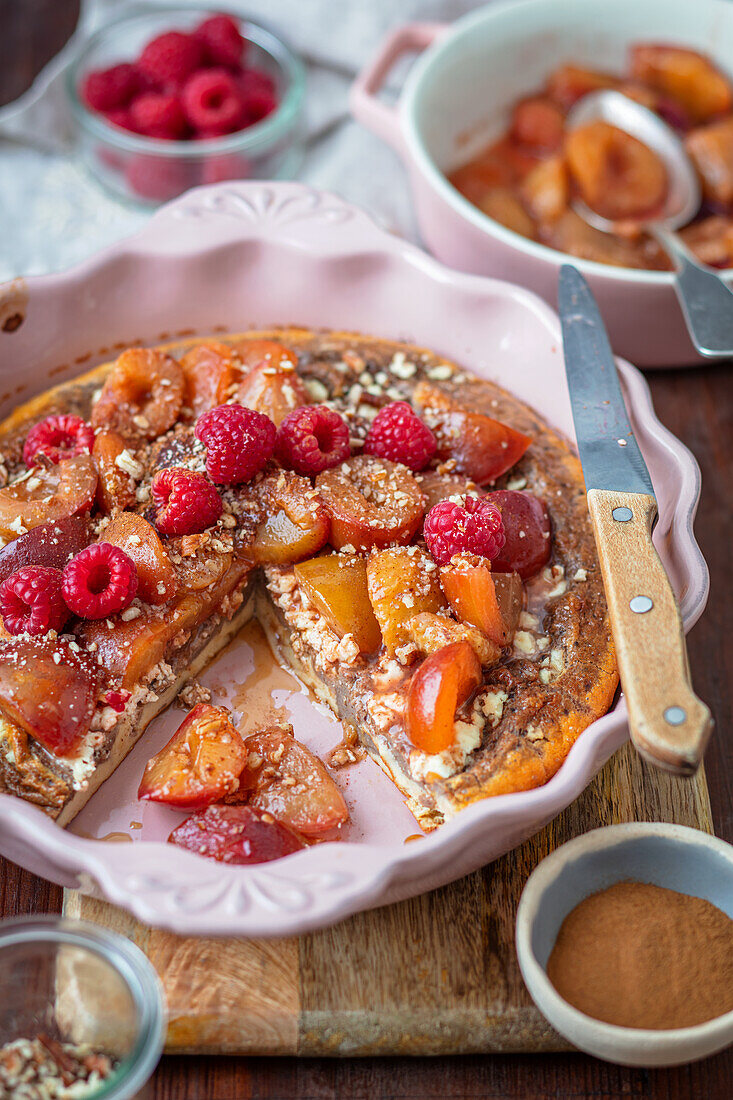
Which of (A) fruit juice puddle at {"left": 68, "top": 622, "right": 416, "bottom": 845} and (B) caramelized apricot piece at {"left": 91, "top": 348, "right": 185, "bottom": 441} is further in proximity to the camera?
(B) caramelized apricot piece at {"left": 91, "top": 348, "right": 185, "bottom": 441}

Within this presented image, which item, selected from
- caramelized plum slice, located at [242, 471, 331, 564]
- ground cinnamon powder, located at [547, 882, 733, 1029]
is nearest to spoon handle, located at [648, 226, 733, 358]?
caramelized plum slice, located at [242, 471, 331, 564]

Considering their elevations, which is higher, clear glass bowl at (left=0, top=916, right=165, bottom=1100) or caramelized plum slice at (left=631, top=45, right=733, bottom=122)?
caramelized plum slice at (left=631, top=45, right=733, bottom=122)

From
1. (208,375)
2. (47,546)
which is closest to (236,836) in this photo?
(47,546)

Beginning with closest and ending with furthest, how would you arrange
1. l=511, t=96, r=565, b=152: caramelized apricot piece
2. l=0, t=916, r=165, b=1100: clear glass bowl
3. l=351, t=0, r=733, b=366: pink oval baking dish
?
l=0, t=916, r=165, b=1100: clear glass bowl < l=351, t=0, r=733, b=366: pink oval baking dish < l=511, t=96, r=565, b=152: caramelized apricot piece

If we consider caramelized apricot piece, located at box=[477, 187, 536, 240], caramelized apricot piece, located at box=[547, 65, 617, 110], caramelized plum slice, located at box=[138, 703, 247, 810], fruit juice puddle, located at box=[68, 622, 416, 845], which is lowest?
fruit juice puddle, located at box=[68, 622, 416, 845]

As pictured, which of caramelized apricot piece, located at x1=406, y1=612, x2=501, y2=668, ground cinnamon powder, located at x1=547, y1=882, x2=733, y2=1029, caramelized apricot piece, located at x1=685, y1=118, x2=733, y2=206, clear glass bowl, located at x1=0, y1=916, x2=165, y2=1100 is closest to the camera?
clear glass bowl, located at x1=0, y1=916, x2=165, y2=1100

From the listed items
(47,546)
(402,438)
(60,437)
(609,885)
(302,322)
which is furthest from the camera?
(302,322)

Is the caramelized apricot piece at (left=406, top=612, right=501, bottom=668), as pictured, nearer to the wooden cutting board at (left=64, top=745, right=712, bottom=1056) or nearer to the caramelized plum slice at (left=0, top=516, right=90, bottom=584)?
the wooden cutting board at (left=64, top=745, right=712, bottom=1056)

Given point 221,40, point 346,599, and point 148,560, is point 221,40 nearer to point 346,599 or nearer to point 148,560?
point 148,560
